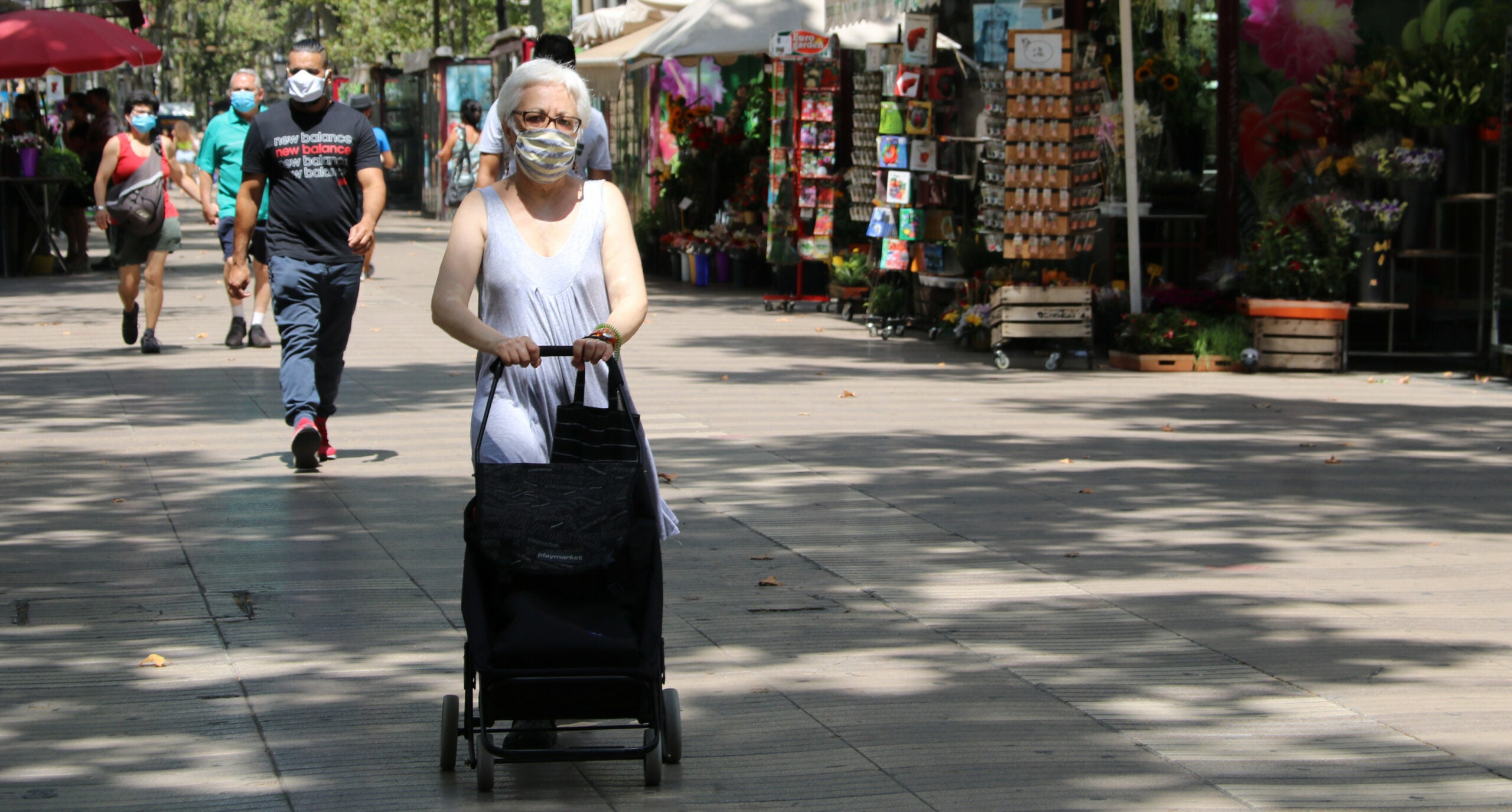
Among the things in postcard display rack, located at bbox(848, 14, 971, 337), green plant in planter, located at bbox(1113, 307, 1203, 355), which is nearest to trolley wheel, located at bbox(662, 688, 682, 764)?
green plant in planter, located at bbox(1113, 307, 1203, 355)

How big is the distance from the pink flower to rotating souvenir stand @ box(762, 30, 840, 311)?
392 cm

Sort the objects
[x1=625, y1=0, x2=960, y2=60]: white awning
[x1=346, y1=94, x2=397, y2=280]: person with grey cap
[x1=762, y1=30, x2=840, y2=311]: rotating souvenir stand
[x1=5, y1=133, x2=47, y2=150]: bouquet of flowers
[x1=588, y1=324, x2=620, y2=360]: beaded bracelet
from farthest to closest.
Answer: [x1=5, y1=133, x2=47, y2=150]: bouquet of flowers
[x1=625, y1=0, x2=960, y2=60]: white awning
[x1=762, y1=30, x2=840, y2=311]: rotating souvenir stand
[x1=346, y1=94, x2=397, y2=280]: person with grey cap
[x1=588, y1=324, x2=620, y2=360]: beaded bracelet

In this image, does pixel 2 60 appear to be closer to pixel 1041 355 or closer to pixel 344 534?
pixel 1041 355

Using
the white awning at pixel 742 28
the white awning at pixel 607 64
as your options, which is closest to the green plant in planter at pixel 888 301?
the white awning at pixel 742 28

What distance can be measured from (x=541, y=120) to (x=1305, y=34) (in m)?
11.4

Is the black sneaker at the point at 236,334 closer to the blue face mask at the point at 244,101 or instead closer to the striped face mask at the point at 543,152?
the blue face mask at the point at 244,101

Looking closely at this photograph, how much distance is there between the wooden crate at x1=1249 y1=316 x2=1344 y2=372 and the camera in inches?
506

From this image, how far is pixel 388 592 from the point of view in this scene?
617 centimetres

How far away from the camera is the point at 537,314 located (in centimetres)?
454

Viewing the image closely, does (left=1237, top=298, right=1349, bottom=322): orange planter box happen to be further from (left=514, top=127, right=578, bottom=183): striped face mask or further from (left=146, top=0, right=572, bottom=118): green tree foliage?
(left=146, top=0, right=572, bottom=118): green tree foliage

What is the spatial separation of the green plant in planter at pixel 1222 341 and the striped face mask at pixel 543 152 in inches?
365

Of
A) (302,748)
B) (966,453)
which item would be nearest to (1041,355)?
(966,453)

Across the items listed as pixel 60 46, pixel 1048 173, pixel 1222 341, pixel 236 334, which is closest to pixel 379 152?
pixel 236 334

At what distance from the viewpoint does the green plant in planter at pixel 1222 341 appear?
1299 centimetres
